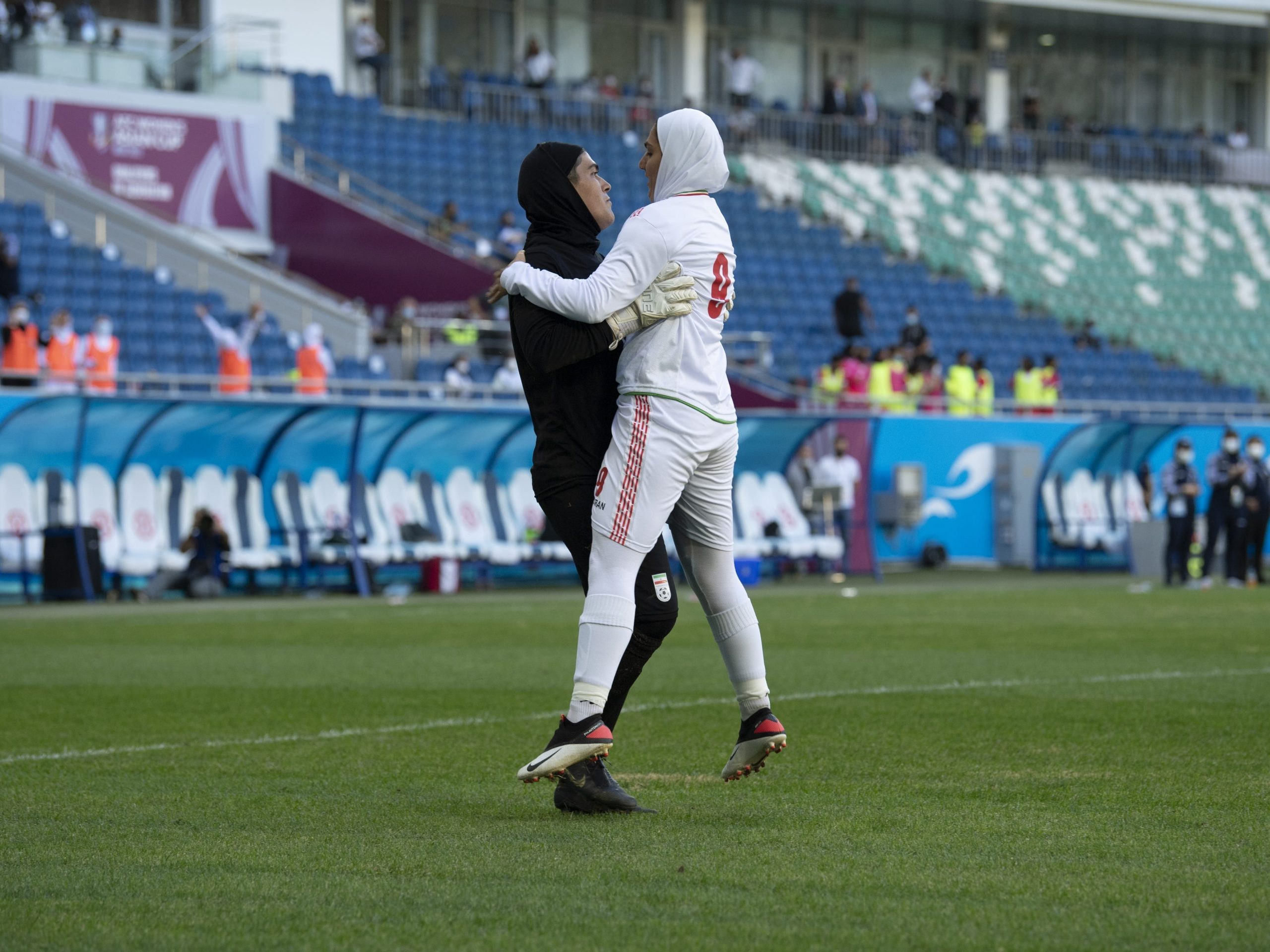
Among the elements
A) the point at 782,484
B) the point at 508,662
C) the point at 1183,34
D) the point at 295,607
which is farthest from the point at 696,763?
the point at 1183,34

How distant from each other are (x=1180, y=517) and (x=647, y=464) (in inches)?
746

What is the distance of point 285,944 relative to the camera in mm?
3930

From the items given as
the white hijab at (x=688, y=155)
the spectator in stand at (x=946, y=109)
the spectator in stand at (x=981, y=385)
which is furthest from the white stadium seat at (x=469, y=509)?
the spectator in stand at (x=946, y=109)

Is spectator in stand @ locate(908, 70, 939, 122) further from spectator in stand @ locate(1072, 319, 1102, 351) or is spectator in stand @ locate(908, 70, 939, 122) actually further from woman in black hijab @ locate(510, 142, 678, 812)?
woman in black hijab @ locate(510, 142, 678, 812)

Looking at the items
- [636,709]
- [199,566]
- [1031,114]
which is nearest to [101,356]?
[199,566]

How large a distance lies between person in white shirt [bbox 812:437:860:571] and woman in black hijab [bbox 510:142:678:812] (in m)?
18.7

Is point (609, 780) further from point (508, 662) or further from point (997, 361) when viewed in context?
point (997, 361)

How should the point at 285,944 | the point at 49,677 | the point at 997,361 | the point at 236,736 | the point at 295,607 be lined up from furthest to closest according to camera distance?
the point at 997,361 < the point at 295,607 < the point at 49,677 < the point at 236,736 < the point at 285,944

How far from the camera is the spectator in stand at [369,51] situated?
1426 inches

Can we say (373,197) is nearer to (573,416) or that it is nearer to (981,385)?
(981,385)

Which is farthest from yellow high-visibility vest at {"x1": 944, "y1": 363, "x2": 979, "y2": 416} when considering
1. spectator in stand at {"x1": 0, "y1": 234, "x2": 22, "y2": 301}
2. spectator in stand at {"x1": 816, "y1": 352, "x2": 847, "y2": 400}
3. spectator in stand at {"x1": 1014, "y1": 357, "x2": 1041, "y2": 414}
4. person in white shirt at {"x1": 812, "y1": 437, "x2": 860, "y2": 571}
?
spectator in stand at {"x1": 0, "y1": 234, "x2": 22, "y2": 301}

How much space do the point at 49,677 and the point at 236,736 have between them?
11.2 feet

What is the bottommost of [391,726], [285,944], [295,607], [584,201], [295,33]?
[295,607]

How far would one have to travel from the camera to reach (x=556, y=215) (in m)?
5.96
